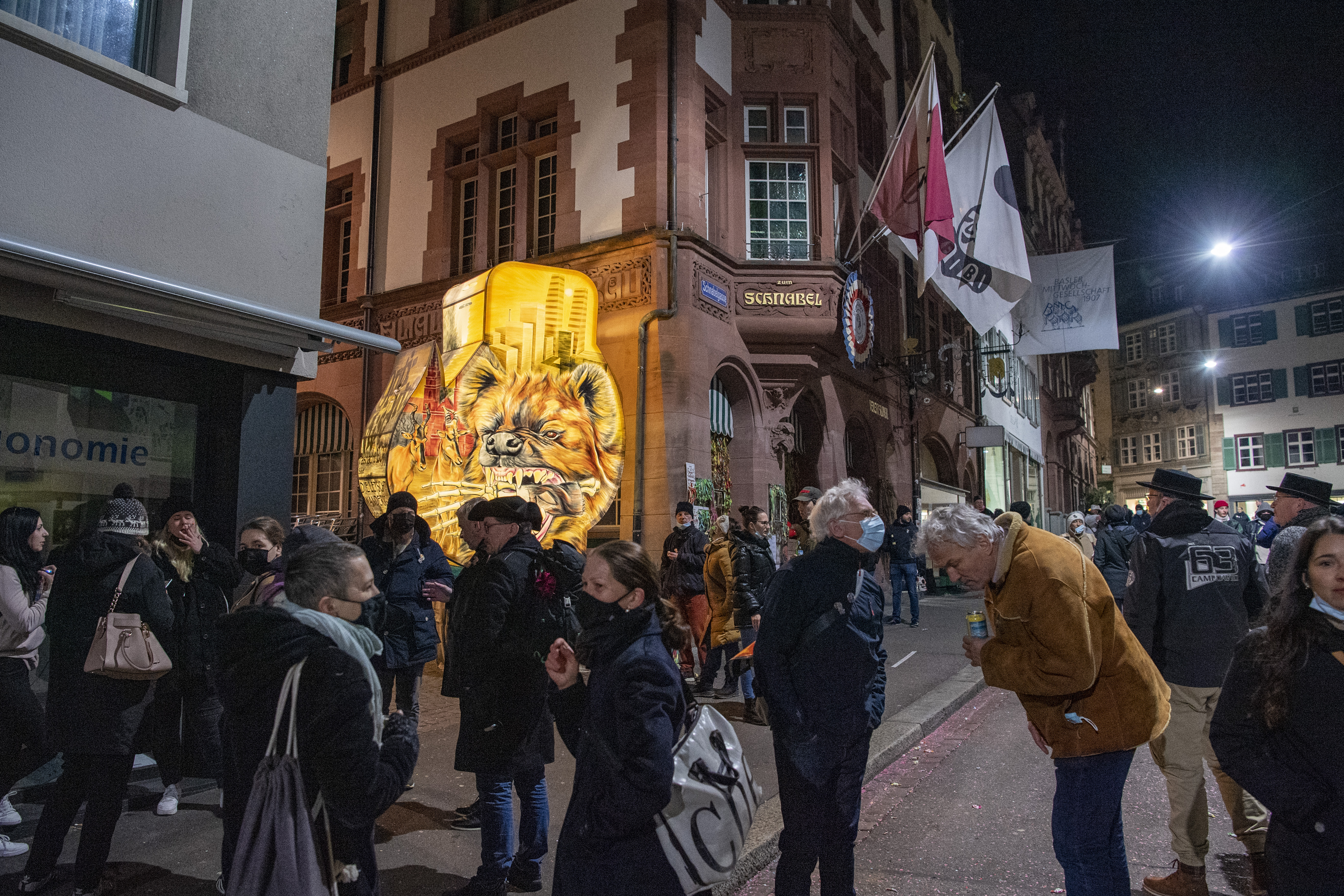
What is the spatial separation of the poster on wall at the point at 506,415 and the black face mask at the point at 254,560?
523 centimetres

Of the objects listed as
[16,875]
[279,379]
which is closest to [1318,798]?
[16,875]

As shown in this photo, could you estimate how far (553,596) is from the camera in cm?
380

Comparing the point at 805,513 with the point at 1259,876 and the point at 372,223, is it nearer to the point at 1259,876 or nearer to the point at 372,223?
the point at 1259,876

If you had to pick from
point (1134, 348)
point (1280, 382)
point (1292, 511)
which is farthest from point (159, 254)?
point (1134, 348)

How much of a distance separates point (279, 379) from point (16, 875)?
357cm

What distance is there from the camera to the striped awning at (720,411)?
1353cm

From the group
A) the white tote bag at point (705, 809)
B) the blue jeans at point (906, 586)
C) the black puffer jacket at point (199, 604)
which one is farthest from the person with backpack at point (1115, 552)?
the black puffer jacket at point (199, 604)

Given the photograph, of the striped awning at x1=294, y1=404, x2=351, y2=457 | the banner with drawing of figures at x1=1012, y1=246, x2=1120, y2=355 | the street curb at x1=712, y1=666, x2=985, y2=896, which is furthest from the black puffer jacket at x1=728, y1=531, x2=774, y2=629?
the banner with drawing of figures at x1=1012, y1=246, x2=1120, y2=355

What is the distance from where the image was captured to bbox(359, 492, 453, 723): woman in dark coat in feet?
17.5

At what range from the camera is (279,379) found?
21.4 feet

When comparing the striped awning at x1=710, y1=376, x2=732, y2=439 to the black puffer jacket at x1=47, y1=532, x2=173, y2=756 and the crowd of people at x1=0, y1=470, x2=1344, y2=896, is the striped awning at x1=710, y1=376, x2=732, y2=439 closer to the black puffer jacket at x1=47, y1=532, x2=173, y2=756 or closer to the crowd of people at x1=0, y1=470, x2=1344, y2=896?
the crowd of people at x1=0, y1=470, x2=1344, y2=896

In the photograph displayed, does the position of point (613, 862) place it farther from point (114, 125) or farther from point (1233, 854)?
point (114, 125)

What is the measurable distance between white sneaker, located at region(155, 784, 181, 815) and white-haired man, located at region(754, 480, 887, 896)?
3487mm

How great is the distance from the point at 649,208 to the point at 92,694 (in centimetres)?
1035
